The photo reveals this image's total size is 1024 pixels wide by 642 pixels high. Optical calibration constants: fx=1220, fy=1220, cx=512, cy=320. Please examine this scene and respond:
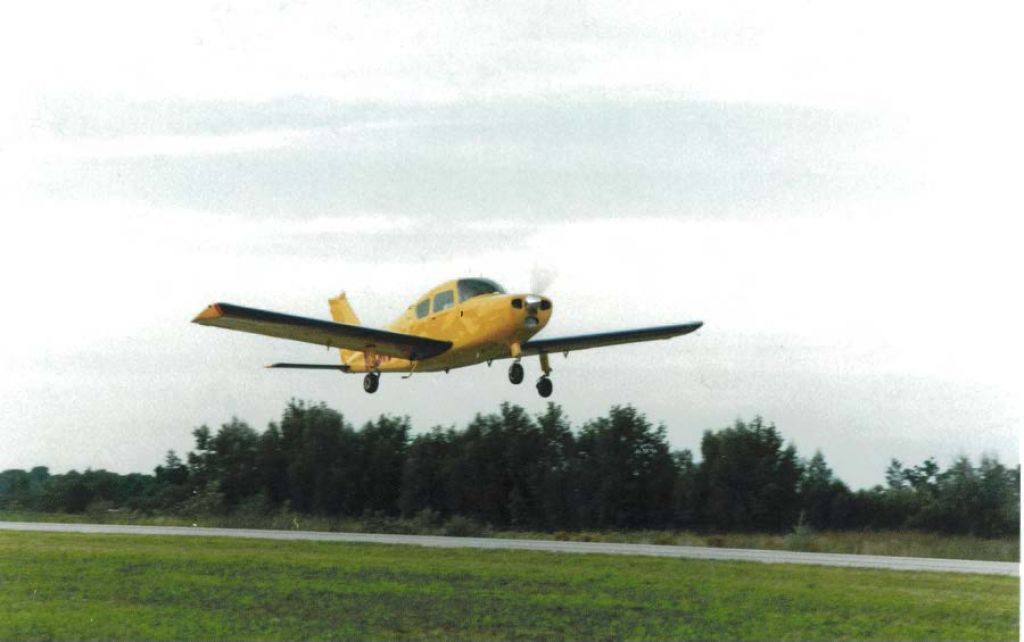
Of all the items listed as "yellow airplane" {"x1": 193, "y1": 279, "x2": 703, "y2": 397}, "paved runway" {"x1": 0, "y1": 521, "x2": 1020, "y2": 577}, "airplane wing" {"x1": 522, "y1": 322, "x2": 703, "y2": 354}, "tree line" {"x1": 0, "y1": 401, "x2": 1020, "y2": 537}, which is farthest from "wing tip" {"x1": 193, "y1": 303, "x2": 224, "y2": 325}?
"tree line" {"x1": 0, "y1": 401, "x2": 1020, "y2": 537}

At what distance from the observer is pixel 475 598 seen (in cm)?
2186

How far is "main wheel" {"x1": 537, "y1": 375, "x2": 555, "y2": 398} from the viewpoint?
2566 centimetres

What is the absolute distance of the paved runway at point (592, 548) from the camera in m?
30.4

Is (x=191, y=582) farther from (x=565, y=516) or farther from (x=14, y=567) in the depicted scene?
(x=565, y=516)

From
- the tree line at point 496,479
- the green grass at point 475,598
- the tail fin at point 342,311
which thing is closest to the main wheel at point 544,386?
the green grass at point 475,598

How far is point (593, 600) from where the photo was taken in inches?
864

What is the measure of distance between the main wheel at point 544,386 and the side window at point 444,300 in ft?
9.67

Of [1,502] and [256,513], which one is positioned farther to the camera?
[1,502]

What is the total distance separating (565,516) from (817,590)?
106 feet

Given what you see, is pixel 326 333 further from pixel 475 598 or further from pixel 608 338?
pixel 475 598

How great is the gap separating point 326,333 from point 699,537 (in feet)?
61.8

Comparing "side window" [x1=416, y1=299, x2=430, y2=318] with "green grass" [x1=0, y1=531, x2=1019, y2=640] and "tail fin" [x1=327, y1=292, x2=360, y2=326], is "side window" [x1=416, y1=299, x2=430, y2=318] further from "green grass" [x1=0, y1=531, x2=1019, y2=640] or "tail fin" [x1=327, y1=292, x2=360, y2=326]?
"tail fin" [x1=327, y1=292, x2=360, y2=326]

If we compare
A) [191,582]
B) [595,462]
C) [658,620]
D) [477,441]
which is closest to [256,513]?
[477,441]

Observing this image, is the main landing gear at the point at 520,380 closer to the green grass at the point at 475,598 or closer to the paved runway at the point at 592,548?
the green grass at the point at 475,598
